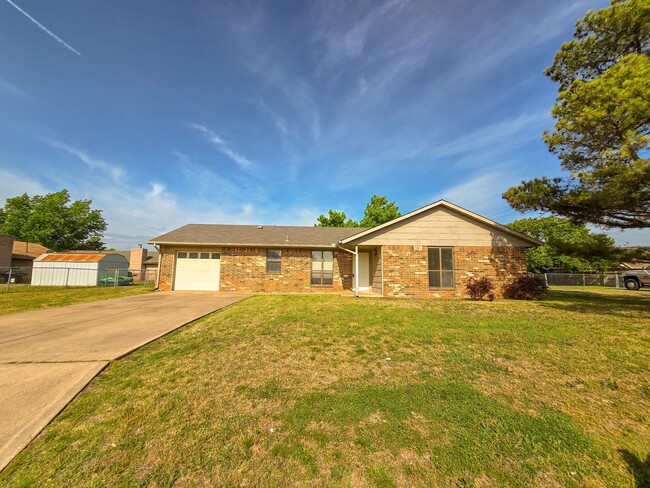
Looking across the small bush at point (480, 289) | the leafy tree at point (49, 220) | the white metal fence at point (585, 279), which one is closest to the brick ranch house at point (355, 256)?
the small bush at point (480, 289)

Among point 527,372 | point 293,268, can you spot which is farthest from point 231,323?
point 293,268

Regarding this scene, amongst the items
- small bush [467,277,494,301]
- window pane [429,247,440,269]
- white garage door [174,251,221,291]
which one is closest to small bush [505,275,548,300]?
small bush [467,277,494,301]

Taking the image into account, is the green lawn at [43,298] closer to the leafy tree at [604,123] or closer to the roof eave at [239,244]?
the roof eave at [239,244]

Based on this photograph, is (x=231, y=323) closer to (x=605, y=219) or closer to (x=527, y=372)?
(x=527, y=372)

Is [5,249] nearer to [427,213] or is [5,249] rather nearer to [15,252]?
[15,252]

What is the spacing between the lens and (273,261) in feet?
49.9

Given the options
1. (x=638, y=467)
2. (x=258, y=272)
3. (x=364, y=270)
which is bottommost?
(x=638, y=467)

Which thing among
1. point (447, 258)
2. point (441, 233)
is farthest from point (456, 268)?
point (441, 233)

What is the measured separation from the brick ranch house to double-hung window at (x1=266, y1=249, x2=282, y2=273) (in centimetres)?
5

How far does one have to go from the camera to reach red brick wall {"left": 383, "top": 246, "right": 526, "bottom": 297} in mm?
12617

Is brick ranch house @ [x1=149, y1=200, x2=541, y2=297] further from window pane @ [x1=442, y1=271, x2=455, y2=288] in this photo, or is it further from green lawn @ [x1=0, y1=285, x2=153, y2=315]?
green lawn @ [x1=0, y1=285, x2=153, y2=315]

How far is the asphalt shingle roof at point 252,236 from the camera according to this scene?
1491 centimetres

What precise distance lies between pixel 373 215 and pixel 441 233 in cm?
1981

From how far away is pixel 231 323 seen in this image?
659 centimetres
